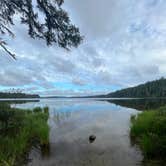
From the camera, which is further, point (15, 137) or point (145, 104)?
point (145, 104)

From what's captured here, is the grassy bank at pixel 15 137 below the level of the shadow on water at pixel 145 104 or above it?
below

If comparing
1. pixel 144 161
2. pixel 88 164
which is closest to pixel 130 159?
pixel 144 161

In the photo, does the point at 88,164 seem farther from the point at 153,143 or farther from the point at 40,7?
the point at 40,7

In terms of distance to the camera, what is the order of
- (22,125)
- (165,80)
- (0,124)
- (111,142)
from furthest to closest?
(165,80) → (111,142) → (22,125) → (0,124)

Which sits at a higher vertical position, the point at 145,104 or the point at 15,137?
the point at 145,104

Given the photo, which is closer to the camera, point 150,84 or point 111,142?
point 111,142

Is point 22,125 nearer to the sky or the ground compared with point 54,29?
nearer to the ground

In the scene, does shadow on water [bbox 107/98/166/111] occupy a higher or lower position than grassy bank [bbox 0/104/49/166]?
higher

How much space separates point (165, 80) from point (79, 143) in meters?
116

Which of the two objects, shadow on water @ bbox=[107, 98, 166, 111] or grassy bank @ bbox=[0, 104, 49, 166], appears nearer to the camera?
A: grassy bank @ bbox=[0, 104, 49, 166]

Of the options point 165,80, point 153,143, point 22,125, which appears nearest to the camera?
point 153,143

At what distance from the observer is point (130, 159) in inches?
403

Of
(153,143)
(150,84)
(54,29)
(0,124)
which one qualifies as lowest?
(153,143)

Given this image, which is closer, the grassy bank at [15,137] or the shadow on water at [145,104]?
the grassy bank at [15,137]
